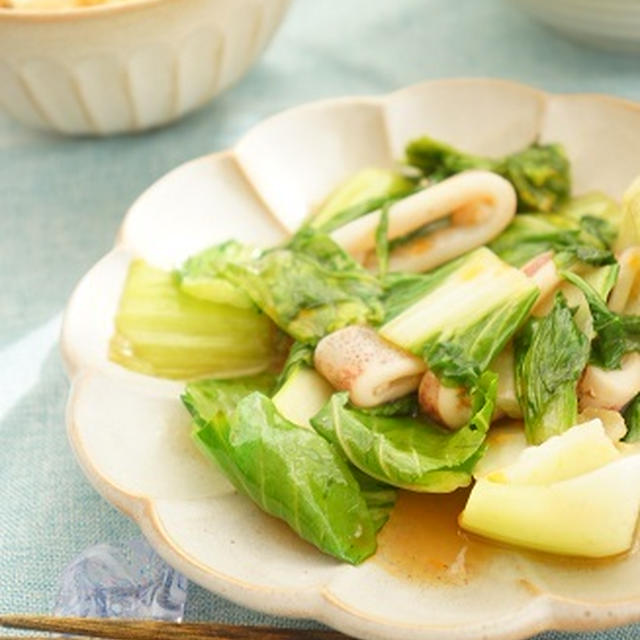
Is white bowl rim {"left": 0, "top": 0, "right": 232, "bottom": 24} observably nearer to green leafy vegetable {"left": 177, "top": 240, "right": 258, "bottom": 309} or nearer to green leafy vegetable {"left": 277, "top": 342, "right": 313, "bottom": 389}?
green leafy vegetable {"left": 177, "top": 240, "right": 258, "bottom": 309}

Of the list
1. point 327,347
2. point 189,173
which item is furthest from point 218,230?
point 327,347

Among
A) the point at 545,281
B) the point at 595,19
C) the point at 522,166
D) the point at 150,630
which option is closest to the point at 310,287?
the point at 545,281

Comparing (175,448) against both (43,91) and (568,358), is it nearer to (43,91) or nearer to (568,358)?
(568,358)

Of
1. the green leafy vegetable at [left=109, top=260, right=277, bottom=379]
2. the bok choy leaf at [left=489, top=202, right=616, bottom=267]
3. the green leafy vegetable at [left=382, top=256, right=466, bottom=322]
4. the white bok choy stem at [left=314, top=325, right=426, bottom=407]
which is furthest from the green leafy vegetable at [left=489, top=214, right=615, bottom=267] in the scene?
the green leafy vegetable at [left=109, top=260, right=277, bottom=379]

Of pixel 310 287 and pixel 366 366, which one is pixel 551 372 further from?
pixel 310 287

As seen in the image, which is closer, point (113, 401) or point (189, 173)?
point (113, 401)
